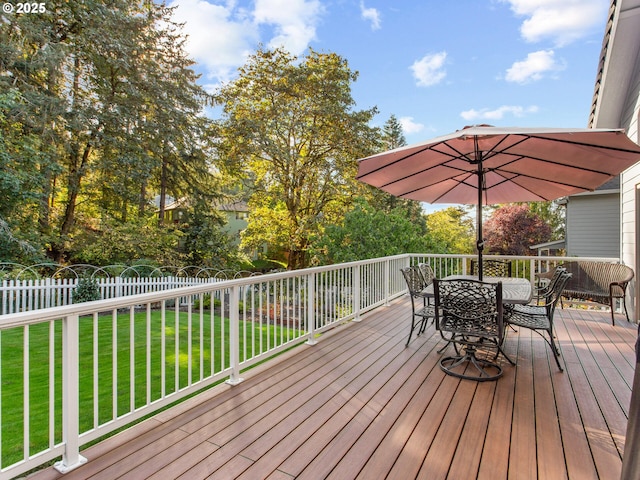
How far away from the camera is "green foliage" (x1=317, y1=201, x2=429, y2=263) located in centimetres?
970

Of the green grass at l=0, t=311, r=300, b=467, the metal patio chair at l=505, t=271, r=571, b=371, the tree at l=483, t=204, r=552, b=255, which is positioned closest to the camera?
the green grass at l=0, t=311, r=300, b=467

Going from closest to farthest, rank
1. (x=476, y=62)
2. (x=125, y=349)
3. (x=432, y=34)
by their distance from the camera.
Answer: (x=125, y=349), (x=432, y=34), (x=476, y=62)

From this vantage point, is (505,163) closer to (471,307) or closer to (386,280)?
(471,307)

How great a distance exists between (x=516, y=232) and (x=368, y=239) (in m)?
10.3

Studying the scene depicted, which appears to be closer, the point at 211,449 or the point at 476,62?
the point at 211,449

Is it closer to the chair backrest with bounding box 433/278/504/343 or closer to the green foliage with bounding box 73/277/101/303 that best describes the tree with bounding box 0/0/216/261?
the green foliage with bounding box 73/277/101/303

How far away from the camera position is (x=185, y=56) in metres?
13.9

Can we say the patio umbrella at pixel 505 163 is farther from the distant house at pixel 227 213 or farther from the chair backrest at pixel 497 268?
the distant house at pixel 227 213

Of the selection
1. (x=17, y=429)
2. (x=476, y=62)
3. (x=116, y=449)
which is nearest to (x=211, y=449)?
(x=116, y=449)

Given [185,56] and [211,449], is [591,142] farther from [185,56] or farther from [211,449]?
[185,56]

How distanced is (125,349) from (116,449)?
3.53 metres

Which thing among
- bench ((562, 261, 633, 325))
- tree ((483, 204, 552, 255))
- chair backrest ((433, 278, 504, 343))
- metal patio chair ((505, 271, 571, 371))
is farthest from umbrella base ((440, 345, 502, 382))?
tree ((483, 204, 552, 255))

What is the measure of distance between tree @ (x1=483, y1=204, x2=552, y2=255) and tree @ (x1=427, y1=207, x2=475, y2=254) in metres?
2.16

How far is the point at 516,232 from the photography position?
53.5 feet
